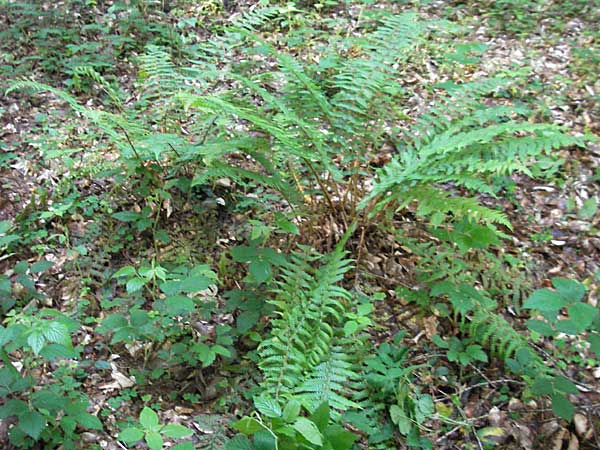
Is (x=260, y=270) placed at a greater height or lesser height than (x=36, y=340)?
lesser

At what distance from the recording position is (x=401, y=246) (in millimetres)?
3549

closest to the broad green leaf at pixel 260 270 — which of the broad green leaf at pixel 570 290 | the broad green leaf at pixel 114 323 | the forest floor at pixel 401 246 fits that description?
the forest floor at pixel 401 246

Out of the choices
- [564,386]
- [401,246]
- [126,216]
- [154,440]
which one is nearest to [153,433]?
[154,440]

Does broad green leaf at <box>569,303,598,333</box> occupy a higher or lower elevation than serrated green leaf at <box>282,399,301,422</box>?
higher

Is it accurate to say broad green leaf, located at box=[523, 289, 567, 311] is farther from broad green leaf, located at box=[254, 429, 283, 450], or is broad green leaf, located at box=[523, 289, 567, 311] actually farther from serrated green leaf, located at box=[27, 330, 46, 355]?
serrated green leaf, located at box=[27, 330, 46, 355]

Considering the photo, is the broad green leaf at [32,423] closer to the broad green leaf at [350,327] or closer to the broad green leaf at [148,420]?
the broad green leaf at [148,420]

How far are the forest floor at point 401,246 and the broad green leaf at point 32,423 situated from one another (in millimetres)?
319

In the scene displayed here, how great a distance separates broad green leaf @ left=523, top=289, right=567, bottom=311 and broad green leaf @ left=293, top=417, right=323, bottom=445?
3.74ft

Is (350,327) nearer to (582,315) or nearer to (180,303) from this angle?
(180,303)

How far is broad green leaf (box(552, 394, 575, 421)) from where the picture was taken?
2551 millimetres

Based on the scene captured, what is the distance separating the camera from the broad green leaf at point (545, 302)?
101 inches

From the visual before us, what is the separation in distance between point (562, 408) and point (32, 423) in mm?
2219

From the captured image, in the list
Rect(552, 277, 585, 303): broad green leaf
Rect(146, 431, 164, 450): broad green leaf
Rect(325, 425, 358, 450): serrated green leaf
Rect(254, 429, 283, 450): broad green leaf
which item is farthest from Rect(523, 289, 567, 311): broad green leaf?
Rect(146, 431, 164, 450): broad green leaf

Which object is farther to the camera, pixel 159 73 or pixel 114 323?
pixel 159 73
